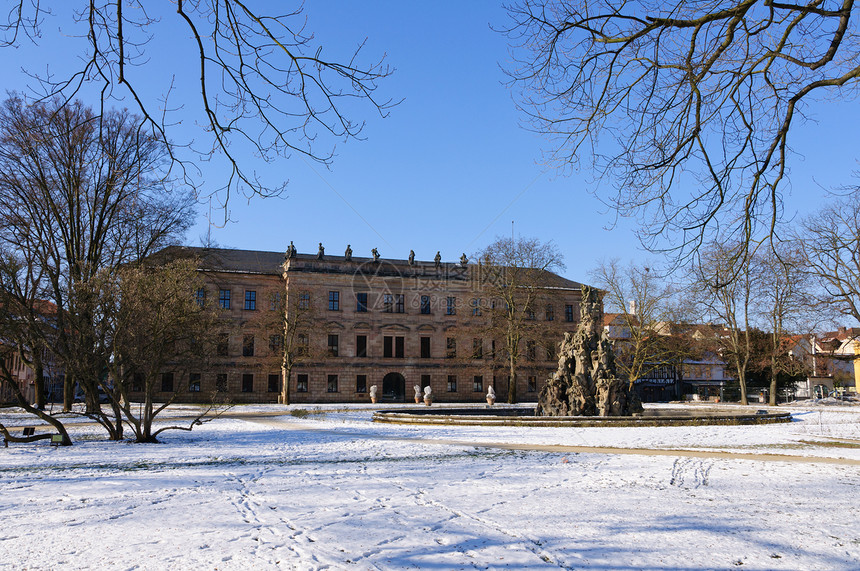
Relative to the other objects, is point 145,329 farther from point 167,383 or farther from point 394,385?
point 394,385

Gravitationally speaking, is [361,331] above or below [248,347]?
above

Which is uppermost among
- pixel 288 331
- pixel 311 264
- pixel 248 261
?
pixel 248 261

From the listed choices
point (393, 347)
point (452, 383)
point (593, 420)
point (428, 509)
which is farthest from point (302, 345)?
point (428, 509)

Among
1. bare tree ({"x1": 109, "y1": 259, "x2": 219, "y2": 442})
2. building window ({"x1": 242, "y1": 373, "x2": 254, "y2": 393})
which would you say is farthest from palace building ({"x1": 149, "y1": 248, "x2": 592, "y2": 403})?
bare tree ({"x1": 109, "y1": 259, "x2": 219, "y2": 442})

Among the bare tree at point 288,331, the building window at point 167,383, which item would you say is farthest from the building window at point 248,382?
the building window at point 167,383

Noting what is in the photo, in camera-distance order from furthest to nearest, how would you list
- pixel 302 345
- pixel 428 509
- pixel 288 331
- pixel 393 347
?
pixel 393 347
pixel 302 345
pixel 288 331
pixel 428 509

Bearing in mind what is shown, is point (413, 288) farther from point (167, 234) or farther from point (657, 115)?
point (657, 115)

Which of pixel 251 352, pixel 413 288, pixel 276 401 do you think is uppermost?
pixel 413 288

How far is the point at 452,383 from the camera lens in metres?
58.2

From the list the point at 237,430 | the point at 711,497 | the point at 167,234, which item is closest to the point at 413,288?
the point at 167,234

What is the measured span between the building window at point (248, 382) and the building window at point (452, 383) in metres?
17.1

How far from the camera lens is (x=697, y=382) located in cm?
7475

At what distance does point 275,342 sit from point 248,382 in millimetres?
4024

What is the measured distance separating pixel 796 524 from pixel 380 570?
5076 mm
